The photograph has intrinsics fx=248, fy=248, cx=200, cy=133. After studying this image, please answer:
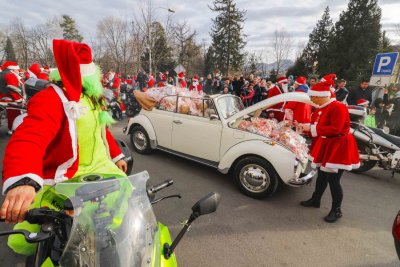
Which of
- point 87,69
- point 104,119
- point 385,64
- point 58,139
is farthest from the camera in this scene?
point 385,64

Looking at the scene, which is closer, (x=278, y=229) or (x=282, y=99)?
(x=278, y=229)

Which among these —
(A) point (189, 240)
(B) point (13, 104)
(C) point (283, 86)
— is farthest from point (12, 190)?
(C) point (283, 86)

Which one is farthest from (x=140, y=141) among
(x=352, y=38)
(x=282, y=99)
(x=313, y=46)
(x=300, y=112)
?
(x=313, y=46)

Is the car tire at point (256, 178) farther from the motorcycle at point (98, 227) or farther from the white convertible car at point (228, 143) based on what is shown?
the motorcycle at point (98, 227)

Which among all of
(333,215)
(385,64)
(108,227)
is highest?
(385,64)

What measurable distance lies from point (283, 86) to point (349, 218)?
5.92 m

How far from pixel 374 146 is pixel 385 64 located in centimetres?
364

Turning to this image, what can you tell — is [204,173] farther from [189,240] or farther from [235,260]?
[235,260]

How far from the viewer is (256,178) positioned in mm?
4227

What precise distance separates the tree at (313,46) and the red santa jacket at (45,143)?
44.0m

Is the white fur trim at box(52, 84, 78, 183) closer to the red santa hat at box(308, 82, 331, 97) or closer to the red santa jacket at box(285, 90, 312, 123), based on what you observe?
the red santa hat at box(308, 82, 331, 97)

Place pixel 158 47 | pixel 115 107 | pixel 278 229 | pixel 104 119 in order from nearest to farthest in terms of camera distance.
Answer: pixel 104 119, pixel 278 229, pixel 115 107, pixel 158 47

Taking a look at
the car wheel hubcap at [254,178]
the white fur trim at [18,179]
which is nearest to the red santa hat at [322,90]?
the car wheel hubcap at [254,178]

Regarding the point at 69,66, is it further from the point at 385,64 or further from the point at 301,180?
the point at 385,64
